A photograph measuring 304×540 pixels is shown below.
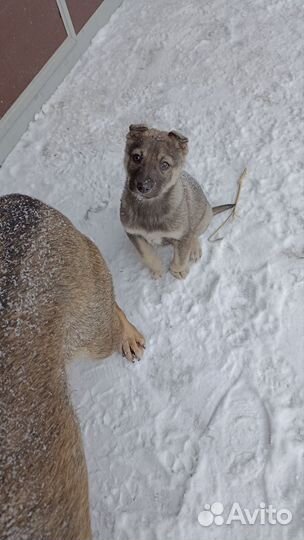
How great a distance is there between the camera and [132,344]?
10.8 ft

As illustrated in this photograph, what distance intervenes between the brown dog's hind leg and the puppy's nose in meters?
0.85

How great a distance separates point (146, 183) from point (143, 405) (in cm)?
138

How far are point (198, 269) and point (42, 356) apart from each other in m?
1.78

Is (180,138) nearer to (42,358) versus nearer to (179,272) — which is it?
(179,272)

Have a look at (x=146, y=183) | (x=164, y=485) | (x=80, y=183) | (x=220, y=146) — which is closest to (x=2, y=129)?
(x=80, y=183)

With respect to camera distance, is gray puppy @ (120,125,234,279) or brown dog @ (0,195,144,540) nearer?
brown dog @ (0,195,144,540)

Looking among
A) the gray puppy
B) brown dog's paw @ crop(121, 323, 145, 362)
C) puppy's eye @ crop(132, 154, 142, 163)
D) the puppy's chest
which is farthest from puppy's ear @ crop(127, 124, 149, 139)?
brown dog's paw @ crop(121, 323, 145, 362)

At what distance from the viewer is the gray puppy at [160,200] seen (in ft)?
9.23

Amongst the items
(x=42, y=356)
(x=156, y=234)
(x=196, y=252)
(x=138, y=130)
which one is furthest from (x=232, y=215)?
(x=42, y=356)

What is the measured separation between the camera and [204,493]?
283 centimetres

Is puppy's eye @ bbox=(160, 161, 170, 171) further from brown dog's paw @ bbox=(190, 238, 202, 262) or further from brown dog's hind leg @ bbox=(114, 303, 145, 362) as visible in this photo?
brown dog's hind leg @ bbox=(114, 303, 145, 362)

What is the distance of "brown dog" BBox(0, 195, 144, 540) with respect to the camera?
1.73 metres

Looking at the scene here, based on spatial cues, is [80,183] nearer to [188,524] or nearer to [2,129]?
[2,129]

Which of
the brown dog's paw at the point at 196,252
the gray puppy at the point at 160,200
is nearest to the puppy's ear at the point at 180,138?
the gray puppy at the point at 160,200
